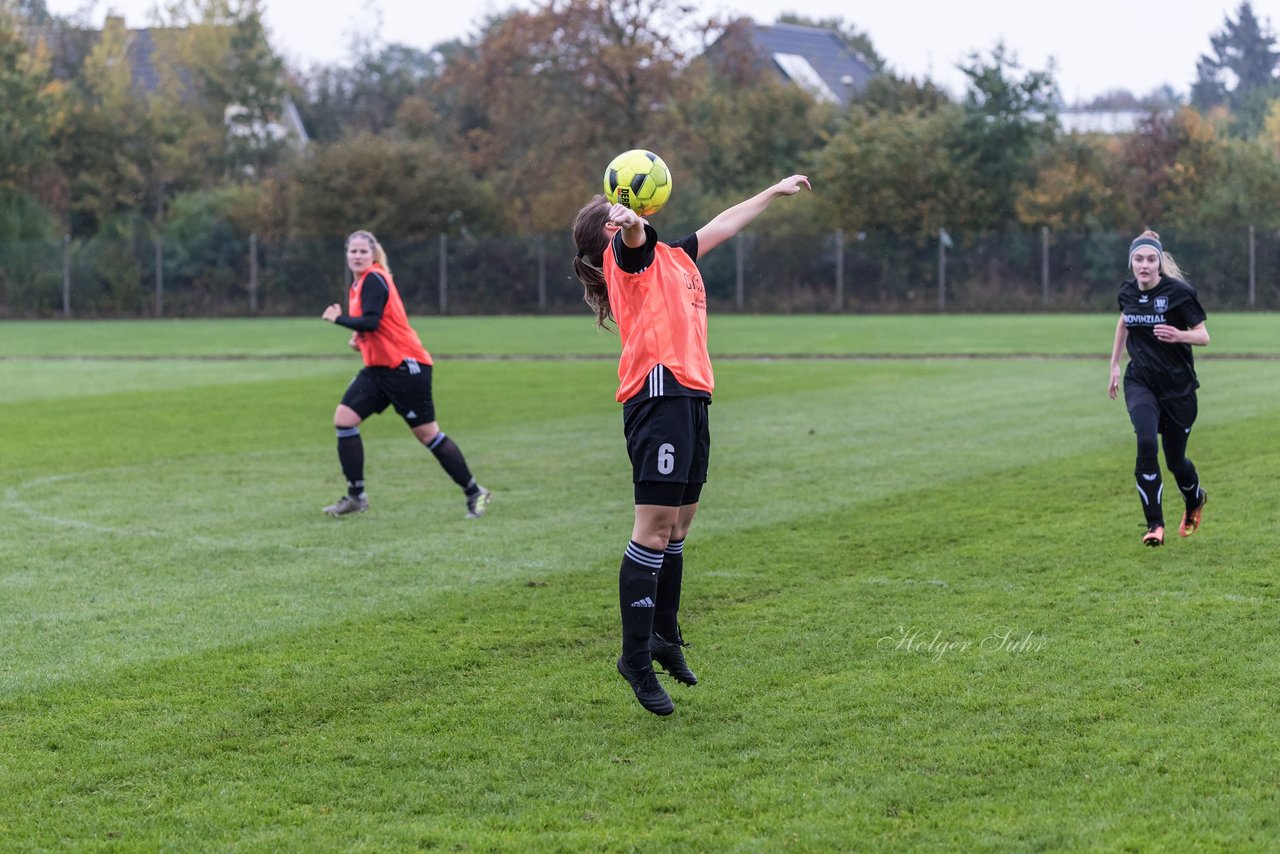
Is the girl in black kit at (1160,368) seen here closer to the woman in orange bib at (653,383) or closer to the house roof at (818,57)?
the woman in orange bib at (653,383)

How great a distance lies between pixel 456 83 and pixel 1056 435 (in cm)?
4414

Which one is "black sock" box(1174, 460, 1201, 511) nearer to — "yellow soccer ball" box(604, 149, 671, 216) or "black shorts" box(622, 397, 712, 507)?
"black shorts" box(622, 397, 712, 507)

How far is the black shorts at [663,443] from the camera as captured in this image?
567cm

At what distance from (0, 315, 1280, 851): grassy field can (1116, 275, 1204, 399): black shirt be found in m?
0.93

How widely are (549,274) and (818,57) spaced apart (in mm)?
35939

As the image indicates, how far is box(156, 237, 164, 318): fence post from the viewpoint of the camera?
147 feet

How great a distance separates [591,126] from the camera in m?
50.3

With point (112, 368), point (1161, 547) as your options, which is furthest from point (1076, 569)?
point (112, 368)

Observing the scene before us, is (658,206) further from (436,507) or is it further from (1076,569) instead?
(436,507)

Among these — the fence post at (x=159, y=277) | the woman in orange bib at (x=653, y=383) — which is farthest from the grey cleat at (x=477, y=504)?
the fence post at (x=159, y=277)

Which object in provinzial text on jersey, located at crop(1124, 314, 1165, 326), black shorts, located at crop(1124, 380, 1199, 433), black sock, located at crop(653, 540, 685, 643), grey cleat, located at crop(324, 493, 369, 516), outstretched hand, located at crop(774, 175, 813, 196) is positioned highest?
outstretched hand, located at crop(774, 175, 813, 196)

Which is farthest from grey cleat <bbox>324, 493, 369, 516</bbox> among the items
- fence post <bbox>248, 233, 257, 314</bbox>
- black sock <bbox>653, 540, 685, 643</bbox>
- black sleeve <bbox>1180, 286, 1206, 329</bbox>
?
fence post <bbox>248, 233, 257, 314</bbox>

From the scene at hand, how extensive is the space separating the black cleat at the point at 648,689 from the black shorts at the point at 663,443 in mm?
644

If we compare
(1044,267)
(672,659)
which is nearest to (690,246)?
(672,659)
